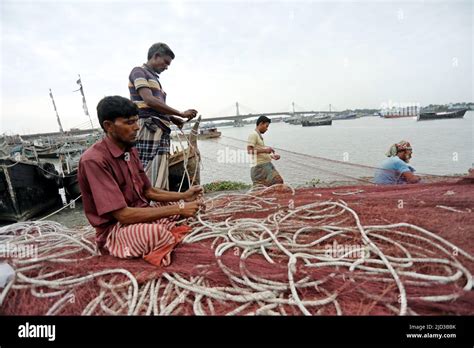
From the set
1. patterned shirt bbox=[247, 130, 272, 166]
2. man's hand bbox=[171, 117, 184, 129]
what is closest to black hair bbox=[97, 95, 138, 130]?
man's hand bbox=[171, 117, 184, 129]

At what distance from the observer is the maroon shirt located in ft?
5.29

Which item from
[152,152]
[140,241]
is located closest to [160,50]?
[152,152]

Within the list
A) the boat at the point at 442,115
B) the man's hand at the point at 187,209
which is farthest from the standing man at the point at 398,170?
the boat at the point at 442,115

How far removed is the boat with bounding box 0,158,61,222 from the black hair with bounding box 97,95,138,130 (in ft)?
24.0

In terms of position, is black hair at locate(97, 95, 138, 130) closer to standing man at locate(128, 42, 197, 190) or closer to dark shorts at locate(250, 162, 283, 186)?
standing man at locate(128, 42, 197, 190)

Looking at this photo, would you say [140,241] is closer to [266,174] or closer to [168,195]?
[168,195]

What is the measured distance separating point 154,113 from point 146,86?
0.37 metres

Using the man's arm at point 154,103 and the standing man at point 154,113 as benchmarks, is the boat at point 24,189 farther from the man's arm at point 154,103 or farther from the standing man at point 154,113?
the man's arm at point 154,103

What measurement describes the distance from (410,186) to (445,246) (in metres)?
1.73

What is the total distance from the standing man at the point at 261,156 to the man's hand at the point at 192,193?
2848mm

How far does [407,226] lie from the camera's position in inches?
70.4
